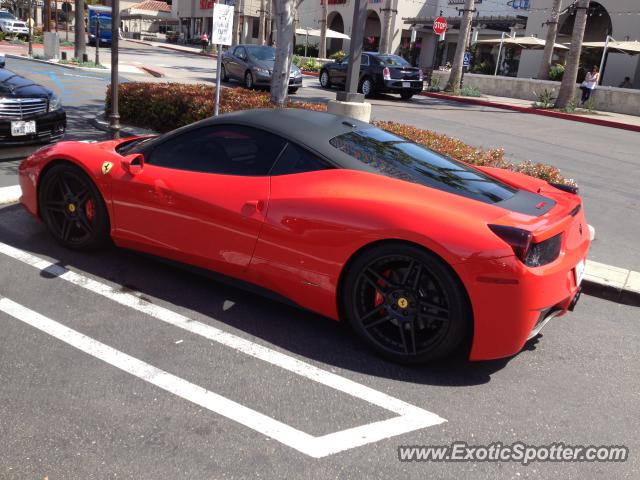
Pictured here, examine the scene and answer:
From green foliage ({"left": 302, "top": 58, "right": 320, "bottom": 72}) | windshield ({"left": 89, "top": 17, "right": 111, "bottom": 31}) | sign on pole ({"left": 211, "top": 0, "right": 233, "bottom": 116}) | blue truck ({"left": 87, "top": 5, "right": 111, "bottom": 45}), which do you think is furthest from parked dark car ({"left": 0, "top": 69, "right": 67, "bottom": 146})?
windshield ({"left": 89, "top": 17, "right": 111, "bottom": 31})

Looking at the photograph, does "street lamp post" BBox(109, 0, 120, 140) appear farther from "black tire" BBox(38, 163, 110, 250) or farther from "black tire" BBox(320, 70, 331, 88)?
"black tire" BBox(320, 70, 331, 88)

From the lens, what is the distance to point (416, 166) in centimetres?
395

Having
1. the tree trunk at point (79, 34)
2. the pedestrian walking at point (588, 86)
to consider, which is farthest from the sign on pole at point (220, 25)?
the tree trunk at point (79, 34)

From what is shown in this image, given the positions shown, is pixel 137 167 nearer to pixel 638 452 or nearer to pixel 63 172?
pixel 63 172

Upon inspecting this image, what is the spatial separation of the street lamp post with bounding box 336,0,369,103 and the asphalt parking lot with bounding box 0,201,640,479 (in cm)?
613

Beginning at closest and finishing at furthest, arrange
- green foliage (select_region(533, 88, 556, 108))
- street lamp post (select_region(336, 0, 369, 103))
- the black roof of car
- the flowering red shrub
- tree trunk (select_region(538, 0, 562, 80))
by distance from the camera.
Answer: the black roof of car → street lamp post (select_region(336, 0, 369, 103)) → the flowering red shrub → green foliage (select_region(533, 88, 556, 108)) → tree trunk (select_region(538, 0, 562, 80))

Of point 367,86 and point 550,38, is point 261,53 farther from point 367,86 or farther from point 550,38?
point 550,38

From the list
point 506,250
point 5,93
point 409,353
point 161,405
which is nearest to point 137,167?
point 161,405

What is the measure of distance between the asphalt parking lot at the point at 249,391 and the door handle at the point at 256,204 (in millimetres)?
779

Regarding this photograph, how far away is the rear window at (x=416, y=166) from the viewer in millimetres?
3748

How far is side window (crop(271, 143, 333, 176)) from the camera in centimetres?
382

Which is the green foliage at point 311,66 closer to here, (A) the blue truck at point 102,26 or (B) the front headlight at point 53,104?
(A) the blue truck at point 102,26

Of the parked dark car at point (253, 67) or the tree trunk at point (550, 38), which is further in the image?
the tree trunk at point (550, 38)

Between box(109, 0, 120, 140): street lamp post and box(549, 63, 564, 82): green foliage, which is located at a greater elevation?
box(549, 63, 564, 82): green foliage
